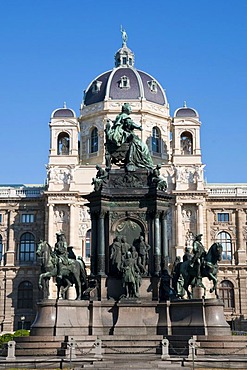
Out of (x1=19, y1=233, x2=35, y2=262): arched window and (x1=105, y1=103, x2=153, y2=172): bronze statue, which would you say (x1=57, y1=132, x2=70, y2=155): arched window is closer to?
(x1=19, y1=233, x2=35, y2=262): arched window

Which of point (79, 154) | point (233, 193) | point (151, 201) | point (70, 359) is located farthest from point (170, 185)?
point (70, 359)

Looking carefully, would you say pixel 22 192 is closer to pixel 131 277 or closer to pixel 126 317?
pixel 131 277

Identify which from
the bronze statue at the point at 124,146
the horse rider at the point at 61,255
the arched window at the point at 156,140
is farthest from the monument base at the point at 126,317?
the arched window at the point at 156,140

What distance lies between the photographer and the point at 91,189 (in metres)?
81.8

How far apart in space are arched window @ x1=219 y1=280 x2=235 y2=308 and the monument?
54152mm

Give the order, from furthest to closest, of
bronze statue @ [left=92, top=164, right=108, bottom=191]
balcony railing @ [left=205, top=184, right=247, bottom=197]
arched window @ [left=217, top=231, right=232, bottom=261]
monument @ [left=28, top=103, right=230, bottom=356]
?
balcony railing @ [left=205, top=184, right=247, bottom=197]
arched window @ [left=217, top=231, right=232, bottom=261]
bronze statue @ [left=92, top=164, right=108, bottom=191]
monument @ [left=28, top=103, right=230, bottom=356]

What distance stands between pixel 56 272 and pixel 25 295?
2231 inches

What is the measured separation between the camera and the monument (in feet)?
91.0

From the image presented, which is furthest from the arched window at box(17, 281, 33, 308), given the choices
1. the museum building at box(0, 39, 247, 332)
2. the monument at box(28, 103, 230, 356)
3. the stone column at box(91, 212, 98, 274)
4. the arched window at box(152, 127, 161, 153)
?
the stone column at box(91, 212, 98, 274)

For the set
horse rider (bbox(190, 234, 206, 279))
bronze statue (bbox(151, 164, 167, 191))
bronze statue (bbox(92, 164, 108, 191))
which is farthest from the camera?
bronze statue (bbox(92, 164, 108, 191))

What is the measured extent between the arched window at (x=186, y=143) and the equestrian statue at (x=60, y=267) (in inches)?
2278

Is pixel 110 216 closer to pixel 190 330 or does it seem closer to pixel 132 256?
pixel 132 256

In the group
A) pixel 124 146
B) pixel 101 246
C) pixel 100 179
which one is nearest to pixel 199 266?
pixel 101 246

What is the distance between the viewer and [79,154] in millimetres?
91188
